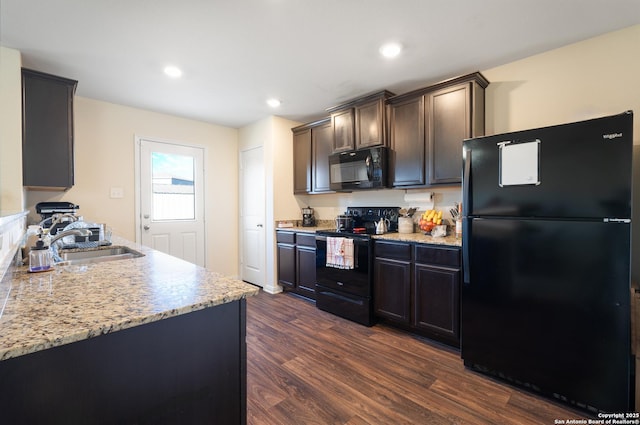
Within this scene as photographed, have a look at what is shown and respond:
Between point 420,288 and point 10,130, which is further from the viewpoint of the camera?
point 420,288

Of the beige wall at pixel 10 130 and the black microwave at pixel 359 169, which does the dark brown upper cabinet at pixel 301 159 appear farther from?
the beige wall at pixel 10 130

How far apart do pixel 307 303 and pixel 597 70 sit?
11.1ft

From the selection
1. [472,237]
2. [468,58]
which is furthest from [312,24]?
[472,237]

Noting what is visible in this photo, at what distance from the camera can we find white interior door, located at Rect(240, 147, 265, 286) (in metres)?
4.07

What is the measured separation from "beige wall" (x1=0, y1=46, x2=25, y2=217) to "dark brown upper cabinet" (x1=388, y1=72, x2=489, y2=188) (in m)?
3.20

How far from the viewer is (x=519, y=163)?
1.82 meters

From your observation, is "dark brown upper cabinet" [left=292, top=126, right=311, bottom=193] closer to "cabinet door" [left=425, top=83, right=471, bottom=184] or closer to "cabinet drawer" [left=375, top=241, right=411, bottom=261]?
"cabinet drawer" [left=375, top=241, right=411, bottom=261]

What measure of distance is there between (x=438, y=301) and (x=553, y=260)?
902 mm

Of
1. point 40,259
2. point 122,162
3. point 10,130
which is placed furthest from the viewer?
point 122,162

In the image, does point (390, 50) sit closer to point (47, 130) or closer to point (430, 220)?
point (430, 220)

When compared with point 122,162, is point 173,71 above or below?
above

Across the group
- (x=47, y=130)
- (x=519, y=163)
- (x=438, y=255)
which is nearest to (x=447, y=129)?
(x=519, y=163)

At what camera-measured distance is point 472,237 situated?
202 cm

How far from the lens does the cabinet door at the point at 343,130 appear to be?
3.26m
